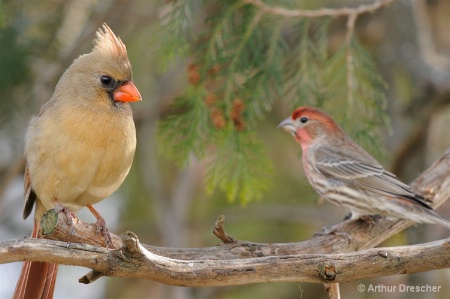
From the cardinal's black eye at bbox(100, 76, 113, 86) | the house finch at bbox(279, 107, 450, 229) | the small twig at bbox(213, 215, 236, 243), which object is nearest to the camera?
the small twig at bbox(213, 215, 236, 243)

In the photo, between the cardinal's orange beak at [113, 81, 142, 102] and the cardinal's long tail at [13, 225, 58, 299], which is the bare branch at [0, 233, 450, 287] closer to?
the cardinal's long tail at [13, 225, 58, 299]

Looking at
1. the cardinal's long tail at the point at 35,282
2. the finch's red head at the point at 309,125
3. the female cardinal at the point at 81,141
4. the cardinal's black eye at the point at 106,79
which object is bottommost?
the cardinal's long tail at the point at 35,282

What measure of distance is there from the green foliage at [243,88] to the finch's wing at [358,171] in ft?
1.39

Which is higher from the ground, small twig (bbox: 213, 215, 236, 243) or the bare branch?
small twig (bbox: 213, 215, 236, 243)

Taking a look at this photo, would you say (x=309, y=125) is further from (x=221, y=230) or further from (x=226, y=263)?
(x=226, y=263)

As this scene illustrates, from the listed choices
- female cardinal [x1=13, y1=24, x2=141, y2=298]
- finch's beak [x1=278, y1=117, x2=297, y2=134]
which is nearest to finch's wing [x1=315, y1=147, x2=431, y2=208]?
finch's beak [x1=278, y1=117, x2=297, y2=134]

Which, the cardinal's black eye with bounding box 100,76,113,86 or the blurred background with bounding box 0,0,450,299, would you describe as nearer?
the cardinal's black eye with bounding box 100,76,113,86

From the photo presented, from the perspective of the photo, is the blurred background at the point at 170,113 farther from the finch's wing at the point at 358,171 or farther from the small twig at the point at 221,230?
the small twig at the point at 221,230

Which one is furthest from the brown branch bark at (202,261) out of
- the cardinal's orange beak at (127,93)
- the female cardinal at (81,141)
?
the cardinal's orange beak at (127,93)

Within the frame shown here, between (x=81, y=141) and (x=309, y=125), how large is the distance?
82.0 inches

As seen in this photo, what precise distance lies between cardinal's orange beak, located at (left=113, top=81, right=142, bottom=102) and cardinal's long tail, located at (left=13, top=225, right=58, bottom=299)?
0.94 metres

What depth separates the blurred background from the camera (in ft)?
15.3

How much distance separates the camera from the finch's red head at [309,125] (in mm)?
5152

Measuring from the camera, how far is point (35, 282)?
396 centimetres
